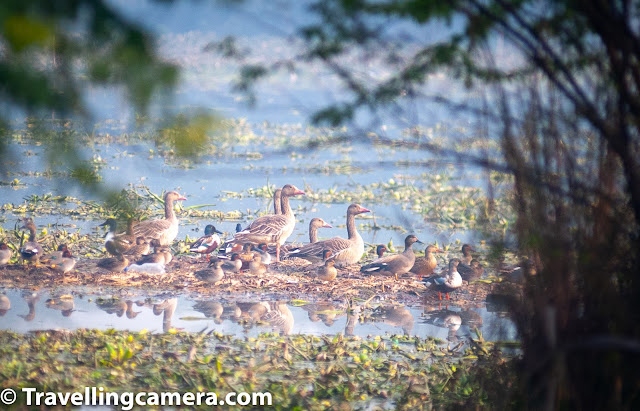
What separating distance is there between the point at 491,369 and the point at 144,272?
3.53m

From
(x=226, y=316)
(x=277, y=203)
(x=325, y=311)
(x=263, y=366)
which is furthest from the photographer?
(x=277, y=203)

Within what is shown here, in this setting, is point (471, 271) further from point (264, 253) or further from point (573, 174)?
point (573, 174)

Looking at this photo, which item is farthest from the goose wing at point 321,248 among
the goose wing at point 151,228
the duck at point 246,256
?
the goose wing at point 151,228

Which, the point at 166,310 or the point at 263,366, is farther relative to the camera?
the point at 166,310

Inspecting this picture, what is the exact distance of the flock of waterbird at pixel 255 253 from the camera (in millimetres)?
6309

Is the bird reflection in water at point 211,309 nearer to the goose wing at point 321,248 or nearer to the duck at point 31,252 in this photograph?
the goose wing at point 321,248

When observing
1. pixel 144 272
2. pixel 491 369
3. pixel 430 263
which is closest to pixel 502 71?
pixel 491 369

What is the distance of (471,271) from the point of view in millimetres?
6363

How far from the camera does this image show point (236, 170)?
10430 mm

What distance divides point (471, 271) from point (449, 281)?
13.0 inches

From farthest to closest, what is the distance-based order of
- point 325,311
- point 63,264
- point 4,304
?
1. point 63,264
2. point 325,311
3. point 4,304

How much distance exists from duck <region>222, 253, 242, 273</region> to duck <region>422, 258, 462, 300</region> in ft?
5.28

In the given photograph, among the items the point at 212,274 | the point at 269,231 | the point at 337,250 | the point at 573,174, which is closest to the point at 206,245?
the point at 269,231

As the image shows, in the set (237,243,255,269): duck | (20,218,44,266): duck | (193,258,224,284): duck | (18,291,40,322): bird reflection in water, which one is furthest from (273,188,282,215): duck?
(18,291,40,322): bird reflection in water
